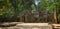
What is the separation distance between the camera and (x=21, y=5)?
326cm

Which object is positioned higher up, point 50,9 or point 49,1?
point 49,1

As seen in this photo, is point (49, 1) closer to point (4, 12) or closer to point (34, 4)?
point (34, 4)

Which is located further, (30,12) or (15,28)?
(30,12)

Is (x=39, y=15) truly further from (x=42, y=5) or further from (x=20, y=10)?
(x=20, y=10)

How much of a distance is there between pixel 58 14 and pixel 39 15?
0.45 meters

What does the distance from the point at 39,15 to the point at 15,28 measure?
75 cm

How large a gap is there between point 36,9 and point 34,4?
13 centimetres

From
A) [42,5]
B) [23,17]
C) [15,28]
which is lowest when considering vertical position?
[15,28]

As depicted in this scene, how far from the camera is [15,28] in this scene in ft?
8.99

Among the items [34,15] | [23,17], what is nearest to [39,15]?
[34,15]

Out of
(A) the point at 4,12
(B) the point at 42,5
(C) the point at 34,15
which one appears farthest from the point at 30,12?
(A) the point at 4,12

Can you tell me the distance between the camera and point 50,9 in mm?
3182

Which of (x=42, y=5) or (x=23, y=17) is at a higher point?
(x=42, y=5)

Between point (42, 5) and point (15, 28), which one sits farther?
point (42, 5)
